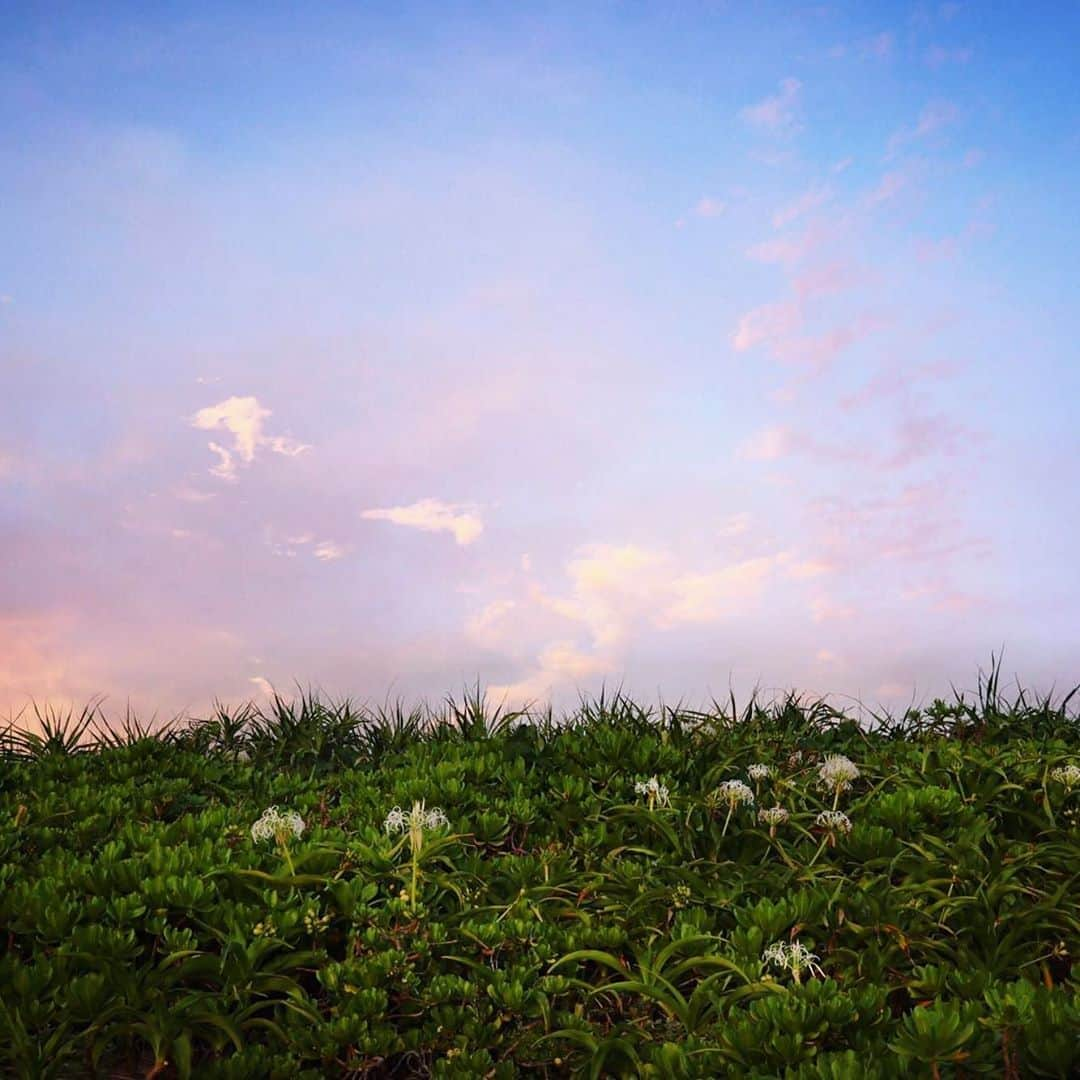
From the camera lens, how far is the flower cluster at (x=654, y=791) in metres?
5.66

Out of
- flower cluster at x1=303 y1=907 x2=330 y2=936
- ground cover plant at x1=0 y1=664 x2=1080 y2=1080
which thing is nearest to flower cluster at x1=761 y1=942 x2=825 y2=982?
ground cover plant at x1=0 y1=664 x2=1080 y2=1080

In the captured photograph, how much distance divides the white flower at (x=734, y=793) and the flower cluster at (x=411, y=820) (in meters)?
1.44

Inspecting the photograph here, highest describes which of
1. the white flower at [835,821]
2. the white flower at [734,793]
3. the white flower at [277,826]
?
the white flower at [734,793]

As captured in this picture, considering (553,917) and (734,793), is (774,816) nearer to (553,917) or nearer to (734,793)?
(734,793)

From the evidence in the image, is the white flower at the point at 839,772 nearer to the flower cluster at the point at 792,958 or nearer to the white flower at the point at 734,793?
the white flower at the point at 734,793

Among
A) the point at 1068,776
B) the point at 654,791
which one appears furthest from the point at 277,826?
the point at 1068,776

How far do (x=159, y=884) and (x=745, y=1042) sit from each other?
2.35m

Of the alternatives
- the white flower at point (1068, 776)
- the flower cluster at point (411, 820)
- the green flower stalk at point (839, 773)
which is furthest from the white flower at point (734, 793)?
the white flower at point (1068, 776)

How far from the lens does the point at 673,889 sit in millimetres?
4797

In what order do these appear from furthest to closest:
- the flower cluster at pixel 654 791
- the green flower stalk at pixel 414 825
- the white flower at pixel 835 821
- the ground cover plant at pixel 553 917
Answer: the flower cluster at pixel 654 791 → the white flower at pixel 835 821 → the green flower stalk at pixel 414 825 → the ground cover plant at pixel 553 917

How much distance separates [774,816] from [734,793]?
0.24 metres

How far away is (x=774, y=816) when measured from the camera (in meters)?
5.56

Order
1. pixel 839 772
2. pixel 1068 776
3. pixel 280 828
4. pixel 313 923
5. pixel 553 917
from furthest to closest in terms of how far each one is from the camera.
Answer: pixel 1068 776 → pixel 839 772 → pixel 280 828 → pixel 553 917 → pixel 313 923

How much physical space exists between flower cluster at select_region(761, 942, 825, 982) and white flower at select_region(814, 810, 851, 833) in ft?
3.88
